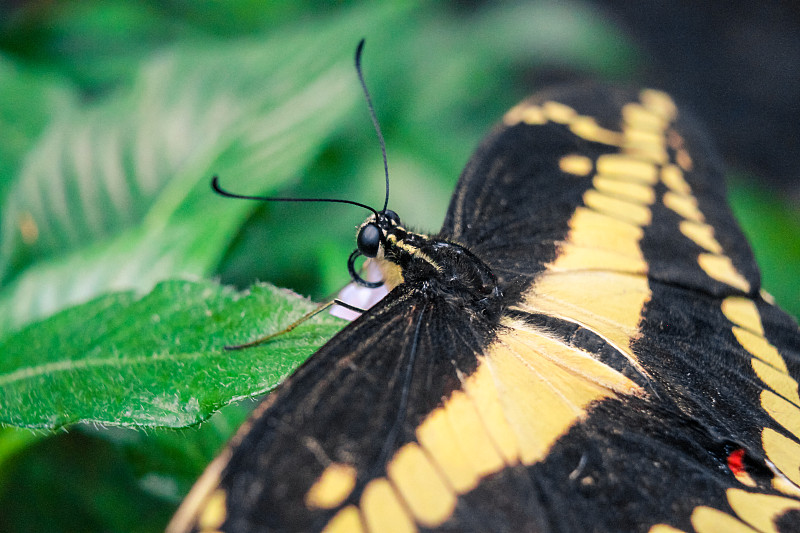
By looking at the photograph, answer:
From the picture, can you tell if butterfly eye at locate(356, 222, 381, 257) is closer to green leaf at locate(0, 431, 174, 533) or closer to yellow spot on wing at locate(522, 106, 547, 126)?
yellow spot on wing at locate(522, 106, 547, 126)

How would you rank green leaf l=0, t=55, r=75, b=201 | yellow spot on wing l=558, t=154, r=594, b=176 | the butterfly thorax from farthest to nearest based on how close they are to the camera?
green leaf l=0, t=55, r=75, b=201 → yellow spot on wing l=558, t=154, r=594, b=176 → the butterfly thorax

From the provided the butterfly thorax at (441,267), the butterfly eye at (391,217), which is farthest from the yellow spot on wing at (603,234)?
the butterfly eye at (391,217)

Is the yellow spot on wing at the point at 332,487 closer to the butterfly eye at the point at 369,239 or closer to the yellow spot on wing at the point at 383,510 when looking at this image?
the yellow spot on wing at the point at 383,510

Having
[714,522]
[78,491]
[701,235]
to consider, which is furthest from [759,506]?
[78,491]

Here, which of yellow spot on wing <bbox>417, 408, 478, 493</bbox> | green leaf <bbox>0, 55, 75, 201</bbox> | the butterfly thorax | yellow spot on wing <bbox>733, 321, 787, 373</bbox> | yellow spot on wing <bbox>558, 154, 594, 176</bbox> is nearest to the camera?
yellow spot on wing <bbox>417, 408, 478, 493</bbox>

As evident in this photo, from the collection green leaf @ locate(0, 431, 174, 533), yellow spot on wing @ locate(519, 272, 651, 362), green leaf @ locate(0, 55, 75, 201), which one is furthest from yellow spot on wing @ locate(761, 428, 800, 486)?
green leaf @ locate(0, 55, 75, 201)

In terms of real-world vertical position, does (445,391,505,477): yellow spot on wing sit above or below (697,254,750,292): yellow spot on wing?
→ below

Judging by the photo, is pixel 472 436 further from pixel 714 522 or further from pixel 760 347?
pixel 760 347
